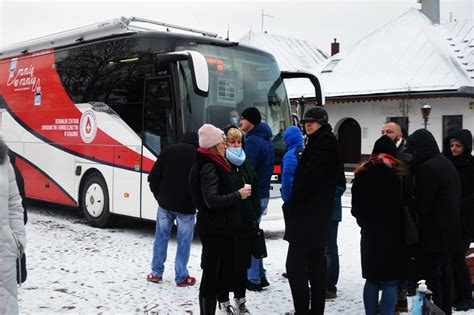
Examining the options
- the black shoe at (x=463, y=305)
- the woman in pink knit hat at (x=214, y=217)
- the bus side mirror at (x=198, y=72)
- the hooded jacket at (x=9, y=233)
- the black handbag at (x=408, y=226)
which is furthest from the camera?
the bus side mirror at (x=198, y=72)

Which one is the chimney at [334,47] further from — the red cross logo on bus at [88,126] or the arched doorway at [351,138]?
the red cross logo on bus at [88,126]

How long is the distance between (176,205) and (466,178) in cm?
313

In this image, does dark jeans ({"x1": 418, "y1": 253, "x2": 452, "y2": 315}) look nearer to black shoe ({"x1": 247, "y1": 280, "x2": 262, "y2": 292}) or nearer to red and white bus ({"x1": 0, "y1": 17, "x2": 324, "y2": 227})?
black shoe ({"x1": 247, "y1": 280, "x2": 262, "y2": 292})

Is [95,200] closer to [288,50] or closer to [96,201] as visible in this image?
[96,201]

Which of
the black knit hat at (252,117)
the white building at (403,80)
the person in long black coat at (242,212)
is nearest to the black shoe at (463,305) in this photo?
the person in long black coat at (242,212)

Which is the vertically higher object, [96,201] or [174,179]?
[174,179]

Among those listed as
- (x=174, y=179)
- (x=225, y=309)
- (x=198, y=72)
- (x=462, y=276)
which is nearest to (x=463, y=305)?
(x=462, y=276)

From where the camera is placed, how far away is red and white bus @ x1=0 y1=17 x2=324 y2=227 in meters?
8.95

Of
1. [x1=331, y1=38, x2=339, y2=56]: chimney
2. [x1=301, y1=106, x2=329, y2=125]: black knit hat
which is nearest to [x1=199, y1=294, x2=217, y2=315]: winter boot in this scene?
[x1=301, y1=106, x2=329, y2=125]: black knit hat

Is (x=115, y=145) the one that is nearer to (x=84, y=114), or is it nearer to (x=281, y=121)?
(x=84, y=114)

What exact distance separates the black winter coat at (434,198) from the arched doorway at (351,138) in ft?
93.3

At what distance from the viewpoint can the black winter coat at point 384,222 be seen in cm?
462

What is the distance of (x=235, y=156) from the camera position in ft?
16.2

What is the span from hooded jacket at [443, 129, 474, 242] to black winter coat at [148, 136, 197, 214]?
285cm
